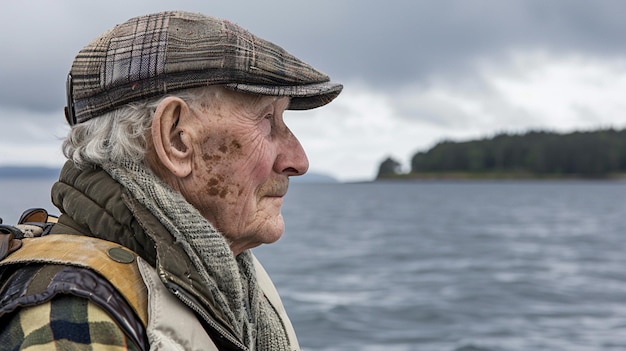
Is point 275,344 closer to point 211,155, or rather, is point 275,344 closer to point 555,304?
point 211,155

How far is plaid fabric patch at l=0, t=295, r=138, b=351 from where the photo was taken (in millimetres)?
1821

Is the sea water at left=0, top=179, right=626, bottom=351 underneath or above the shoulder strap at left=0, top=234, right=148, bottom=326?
underneath

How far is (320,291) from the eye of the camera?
23297 millimetres

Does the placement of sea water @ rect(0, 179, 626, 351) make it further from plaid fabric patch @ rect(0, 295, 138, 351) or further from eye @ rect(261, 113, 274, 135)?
plaid fabric patch @ rect(0, 295, 138, 351)

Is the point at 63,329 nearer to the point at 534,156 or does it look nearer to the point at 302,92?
the point at 302,92

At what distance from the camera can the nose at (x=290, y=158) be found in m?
2.60

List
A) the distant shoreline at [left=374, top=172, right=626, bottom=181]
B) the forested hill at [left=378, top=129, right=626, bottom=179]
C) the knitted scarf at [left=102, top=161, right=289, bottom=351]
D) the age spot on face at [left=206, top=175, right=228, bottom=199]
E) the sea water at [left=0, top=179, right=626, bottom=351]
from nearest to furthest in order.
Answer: the knitted scarf at [left=102, top=161, right=289, bottom=351] → the age spot on face at [left=206, top=175, right=228, bottom=199] → the sea water at [left=0, top=179, right=626, bottom=351] → the forested hill at [left=378, top=129, right=626, bottom=179] → the distant shoreline at [left=374, top=172, right=626, bottom=181]

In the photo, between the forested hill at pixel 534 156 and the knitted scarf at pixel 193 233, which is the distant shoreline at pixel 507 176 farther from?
the knitted scarf at pixel 193 233

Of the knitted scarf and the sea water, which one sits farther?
the sea water

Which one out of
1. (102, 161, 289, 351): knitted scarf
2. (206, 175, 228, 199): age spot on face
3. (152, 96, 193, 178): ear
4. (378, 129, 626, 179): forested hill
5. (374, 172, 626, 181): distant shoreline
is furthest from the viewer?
(374, 172, 626, 181): distant shoreline

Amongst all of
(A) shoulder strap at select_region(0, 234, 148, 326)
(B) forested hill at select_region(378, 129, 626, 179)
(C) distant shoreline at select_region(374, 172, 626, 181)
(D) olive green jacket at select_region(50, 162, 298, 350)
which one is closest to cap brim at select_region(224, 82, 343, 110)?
(D) olive green jacket at select_region(50, 162, 298, 350)

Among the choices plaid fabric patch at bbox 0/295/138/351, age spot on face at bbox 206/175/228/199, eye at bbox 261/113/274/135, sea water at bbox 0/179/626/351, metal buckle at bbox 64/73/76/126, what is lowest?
sea water at bbox 0/179/626/351

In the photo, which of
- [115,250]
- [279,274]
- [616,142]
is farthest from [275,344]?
[616,142]

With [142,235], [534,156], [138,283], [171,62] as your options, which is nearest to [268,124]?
[171,62]
